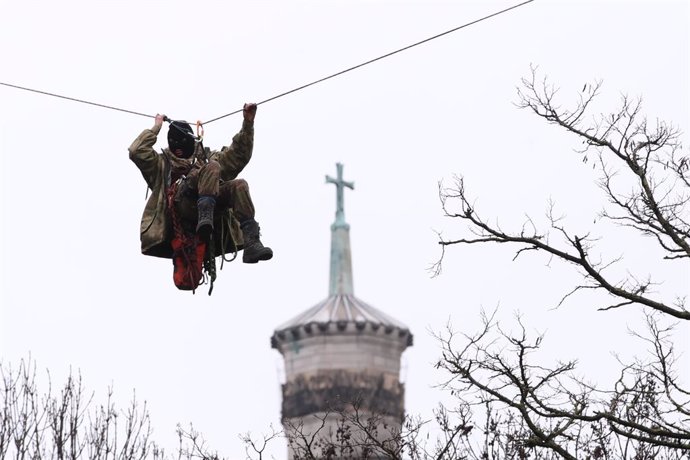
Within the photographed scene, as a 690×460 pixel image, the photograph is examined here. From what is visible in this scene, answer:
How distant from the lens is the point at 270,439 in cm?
2777

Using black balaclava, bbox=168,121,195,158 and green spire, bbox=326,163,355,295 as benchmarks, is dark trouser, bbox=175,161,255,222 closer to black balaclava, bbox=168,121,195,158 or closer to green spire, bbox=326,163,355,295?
black balaclava, bbox=168,121,195,158

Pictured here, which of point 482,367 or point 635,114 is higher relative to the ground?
point 635,114

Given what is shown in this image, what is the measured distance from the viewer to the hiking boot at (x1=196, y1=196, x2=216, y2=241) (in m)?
19.0

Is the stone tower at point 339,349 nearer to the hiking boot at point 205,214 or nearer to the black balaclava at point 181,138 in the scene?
the black balaclava at point 181,138

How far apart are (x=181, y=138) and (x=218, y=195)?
78 centimetres

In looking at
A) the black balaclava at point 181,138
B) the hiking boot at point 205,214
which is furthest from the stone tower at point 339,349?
the hiking boot at point 205,214

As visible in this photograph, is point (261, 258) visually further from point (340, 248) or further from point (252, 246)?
point (340, 248)

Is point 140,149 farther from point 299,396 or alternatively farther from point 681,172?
point 299,396

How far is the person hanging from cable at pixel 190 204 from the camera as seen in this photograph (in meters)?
19.5

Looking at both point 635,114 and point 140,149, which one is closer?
point 140,149

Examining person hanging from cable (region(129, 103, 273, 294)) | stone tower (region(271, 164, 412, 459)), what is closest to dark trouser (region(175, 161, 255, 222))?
person hanging from cable (region(129, 103, 273, 294))

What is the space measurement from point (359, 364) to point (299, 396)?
4.66m

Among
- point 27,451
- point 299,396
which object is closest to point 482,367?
point 27,451

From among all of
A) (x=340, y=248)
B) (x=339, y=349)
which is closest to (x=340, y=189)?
(x=340, y=248)
